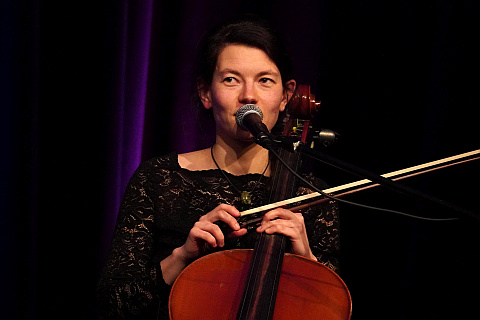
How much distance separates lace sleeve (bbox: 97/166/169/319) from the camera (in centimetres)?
112

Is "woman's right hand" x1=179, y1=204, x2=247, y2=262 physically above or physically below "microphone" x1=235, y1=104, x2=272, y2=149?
below

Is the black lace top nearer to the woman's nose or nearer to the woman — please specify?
the woman

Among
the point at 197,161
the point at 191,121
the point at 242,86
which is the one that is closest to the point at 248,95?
the point at 242,86

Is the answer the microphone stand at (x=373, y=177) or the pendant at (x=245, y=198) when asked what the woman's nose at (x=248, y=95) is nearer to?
the pendant at (x=245, y=198)

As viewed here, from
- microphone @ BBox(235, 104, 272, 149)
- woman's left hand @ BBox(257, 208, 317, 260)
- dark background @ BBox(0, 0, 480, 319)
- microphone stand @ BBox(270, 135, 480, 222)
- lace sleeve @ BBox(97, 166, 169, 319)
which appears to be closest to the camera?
microphone stand @ BBox(270, 135, 480, 222)

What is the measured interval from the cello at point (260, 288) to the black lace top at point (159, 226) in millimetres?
163

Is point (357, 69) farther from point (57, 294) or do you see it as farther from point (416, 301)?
point (57, 294)

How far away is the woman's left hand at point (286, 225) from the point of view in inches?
35.8

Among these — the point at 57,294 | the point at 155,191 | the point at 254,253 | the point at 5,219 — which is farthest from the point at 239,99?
the point at 57,294

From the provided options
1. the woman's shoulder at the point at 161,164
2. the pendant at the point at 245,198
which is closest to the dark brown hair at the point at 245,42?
the woman's shoulder at the point at 161,164

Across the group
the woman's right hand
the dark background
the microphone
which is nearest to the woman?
the woman's right hand

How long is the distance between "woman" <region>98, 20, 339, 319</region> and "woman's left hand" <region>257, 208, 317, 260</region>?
0.14 meters

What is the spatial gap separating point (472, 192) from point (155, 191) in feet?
3.63

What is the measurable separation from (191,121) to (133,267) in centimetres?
90
